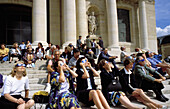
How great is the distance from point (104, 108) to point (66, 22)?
10016mm

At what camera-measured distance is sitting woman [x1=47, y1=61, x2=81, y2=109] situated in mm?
3289

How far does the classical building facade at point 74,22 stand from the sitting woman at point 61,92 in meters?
8.34

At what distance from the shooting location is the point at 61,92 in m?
3.54

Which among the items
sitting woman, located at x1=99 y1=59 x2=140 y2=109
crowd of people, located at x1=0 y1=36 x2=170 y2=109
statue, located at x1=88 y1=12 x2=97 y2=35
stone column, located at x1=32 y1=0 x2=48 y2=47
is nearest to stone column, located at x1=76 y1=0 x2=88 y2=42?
statue, located at x1=88 y1=12 x2=97 y2=35

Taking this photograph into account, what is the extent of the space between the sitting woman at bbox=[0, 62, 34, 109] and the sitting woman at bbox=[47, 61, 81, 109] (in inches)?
22.6

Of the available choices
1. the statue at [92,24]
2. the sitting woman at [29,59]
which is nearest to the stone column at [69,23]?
the statue at [92,24]

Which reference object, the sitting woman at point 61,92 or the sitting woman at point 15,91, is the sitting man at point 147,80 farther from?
the sitting woman at point 15,91

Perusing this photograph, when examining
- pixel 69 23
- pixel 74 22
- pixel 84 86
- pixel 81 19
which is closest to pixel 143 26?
pixel 81 19

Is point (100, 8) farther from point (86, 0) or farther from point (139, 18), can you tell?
point (139, 18)

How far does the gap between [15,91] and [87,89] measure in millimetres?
1847

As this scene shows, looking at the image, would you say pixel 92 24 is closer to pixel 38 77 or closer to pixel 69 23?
pixel 69 23

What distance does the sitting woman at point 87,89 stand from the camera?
3797 millimetres

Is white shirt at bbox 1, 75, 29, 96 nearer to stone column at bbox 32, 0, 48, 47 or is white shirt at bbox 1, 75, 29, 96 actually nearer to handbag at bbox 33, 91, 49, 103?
handbag at bbox 33, 91, 49, 103

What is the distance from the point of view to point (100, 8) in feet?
54.0
